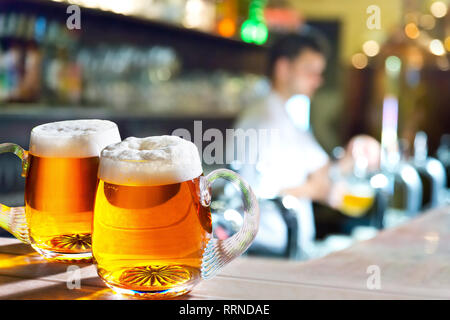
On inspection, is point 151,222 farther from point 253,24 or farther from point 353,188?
point 253,24

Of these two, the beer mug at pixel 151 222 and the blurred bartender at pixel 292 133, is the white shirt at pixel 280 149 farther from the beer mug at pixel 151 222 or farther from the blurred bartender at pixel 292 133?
the beer mug at pixel 151 222

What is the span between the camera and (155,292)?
60cm

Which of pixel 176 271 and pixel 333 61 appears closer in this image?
pixel 176 271

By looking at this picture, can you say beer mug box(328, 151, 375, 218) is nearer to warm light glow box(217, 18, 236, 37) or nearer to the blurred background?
the blurred background

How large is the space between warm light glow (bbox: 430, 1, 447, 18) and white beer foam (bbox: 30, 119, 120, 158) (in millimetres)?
5256

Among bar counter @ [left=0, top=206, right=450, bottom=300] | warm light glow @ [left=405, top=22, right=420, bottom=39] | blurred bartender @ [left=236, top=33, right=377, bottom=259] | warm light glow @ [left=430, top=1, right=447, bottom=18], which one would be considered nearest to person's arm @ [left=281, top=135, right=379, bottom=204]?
blurred bartender @ [left=236, top=33, right=377, bottom=259]

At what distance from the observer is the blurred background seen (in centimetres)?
229

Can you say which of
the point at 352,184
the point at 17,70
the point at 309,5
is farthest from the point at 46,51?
the point at 309,5

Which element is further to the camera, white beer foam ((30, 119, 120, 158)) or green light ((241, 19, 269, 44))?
green light ((241, 19, 269, 44))

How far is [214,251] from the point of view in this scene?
0.65 m

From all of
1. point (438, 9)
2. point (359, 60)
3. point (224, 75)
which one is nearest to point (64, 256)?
point (224, 75)
